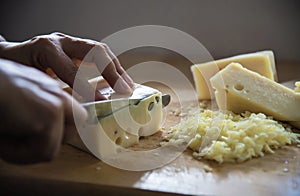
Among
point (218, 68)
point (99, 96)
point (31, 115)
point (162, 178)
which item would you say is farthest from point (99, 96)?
point (218, 68)

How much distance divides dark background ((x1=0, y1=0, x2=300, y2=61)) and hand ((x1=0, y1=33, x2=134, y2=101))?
2.56 feet

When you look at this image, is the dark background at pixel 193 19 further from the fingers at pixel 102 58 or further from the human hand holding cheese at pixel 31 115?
the human hand holding cheese at pixel 31 115

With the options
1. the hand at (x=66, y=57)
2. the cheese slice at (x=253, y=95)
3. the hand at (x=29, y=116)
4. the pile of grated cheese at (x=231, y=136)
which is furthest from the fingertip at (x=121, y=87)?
the hand at (x=29, y=116)

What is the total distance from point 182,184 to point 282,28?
1136mm

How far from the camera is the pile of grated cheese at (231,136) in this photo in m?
0.93

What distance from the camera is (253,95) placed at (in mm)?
1143

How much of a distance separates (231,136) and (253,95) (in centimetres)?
23

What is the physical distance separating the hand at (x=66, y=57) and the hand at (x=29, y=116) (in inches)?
13.7

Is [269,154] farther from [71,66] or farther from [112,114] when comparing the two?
[71,66]

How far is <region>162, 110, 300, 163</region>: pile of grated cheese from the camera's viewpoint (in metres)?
0.93

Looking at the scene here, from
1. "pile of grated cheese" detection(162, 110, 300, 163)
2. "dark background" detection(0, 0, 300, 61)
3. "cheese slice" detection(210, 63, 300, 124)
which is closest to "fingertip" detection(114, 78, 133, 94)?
"pile of grated cheese" detection(162, 110, 300, 163)

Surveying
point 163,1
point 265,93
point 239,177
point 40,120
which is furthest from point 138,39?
point 40,120

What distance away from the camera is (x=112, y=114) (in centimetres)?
97

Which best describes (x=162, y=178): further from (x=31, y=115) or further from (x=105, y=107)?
(x=31, y=115)
